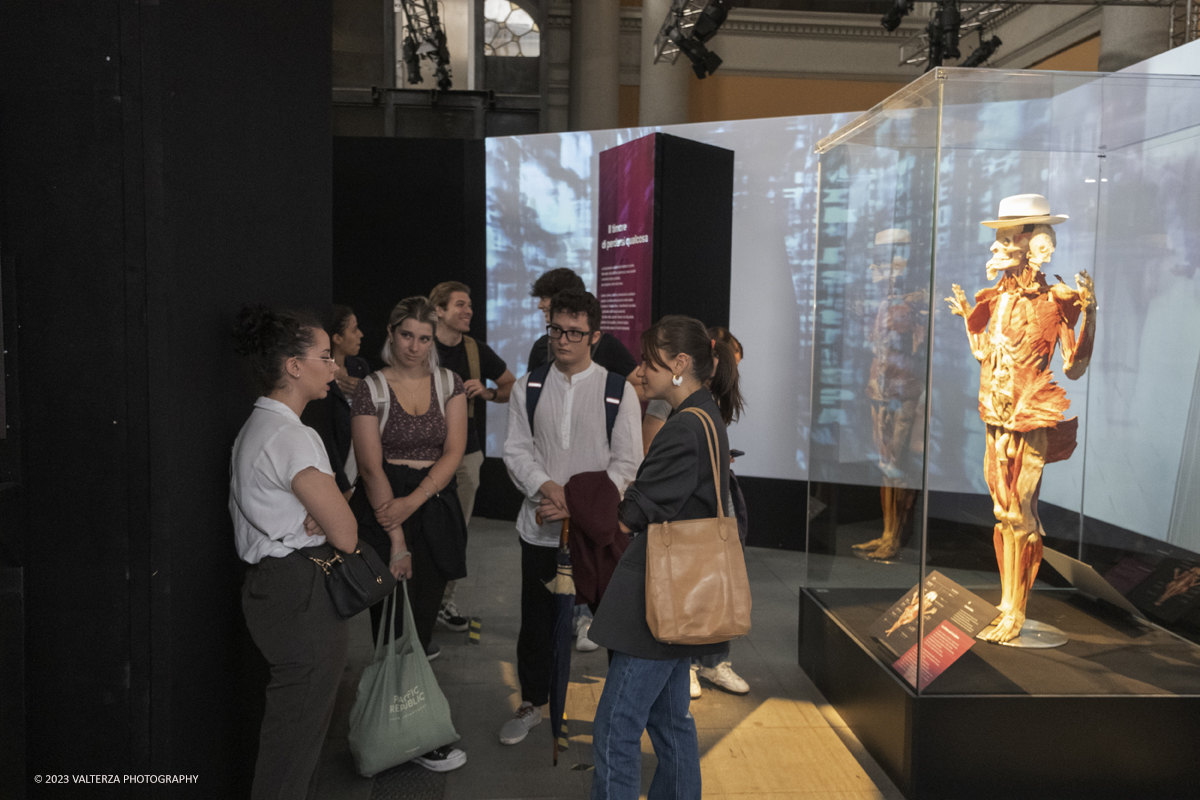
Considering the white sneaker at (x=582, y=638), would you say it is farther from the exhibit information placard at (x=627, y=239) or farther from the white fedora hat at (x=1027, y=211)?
the white fedora hat at (x=1027, y=211)

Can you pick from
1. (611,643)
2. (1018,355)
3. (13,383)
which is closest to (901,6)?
(1018,355)

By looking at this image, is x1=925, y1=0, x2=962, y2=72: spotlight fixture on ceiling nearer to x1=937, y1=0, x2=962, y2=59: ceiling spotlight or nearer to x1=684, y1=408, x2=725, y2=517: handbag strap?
x1=937, y1=0, x2=962, y2=59: ceiling spotlight

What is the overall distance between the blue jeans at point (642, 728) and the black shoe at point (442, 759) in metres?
0.87

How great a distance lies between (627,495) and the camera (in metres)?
2.10

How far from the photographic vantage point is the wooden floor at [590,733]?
9.25 feet

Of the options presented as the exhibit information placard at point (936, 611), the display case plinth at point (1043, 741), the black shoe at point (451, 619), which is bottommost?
the black shoe at point (451, 619)

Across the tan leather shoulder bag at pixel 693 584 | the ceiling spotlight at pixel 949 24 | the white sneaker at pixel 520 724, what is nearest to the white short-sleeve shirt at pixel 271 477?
the tan leather shoulder bag at pixel 693 584

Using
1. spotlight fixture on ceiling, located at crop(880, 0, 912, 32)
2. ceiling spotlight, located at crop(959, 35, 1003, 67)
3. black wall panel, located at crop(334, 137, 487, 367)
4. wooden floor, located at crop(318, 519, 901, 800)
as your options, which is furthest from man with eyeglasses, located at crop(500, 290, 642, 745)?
ceiling spotlight, located at crop(959, 35, 1003, 67)

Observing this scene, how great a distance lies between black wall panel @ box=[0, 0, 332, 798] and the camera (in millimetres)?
1622

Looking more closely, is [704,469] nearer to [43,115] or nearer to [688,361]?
[688,361]

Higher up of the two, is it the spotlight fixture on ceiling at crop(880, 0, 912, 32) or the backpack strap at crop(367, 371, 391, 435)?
the spotlight fixture on ceiling at crop(880, 0, 912, 32)

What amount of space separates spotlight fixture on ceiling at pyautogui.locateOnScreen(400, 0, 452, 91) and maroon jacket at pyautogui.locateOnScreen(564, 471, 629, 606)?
31.4 ft

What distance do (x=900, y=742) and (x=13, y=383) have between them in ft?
8.74

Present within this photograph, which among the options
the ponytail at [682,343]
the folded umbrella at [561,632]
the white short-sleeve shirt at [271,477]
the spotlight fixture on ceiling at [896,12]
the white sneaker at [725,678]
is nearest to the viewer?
the white short-sleeve shirt at [271,477]
